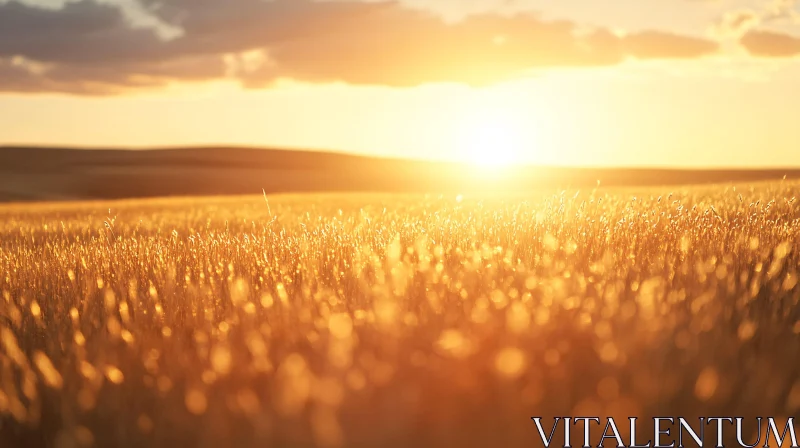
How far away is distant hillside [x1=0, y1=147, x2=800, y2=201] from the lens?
41.0 metres

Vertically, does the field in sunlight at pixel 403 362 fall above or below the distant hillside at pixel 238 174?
below

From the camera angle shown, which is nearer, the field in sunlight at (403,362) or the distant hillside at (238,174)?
the field in sunlight at (403,362)

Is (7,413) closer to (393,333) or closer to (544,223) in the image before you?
(393,333)

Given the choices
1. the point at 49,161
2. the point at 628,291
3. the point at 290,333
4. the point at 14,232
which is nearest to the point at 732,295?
the point at 628,291

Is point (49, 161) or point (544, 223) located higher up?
point (49, 161)

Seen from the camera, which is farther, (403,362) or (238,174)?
(238,174)

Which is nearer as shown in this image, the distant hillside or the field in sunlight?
the field in sunlight

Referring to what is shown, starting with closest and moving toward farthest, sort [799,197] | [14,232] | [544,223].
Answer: [544,223] → [799,197] → [14,232]

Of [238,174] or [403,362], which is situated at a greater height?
[238,174]

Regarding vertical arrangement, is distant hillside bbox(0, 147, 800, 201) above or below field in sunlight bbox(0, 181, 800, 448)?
above

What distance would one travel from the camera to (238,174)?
47219 mm

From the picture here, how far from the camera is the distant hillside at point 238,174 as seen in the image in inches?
1613

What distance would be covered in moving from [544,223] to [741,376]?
140 inches

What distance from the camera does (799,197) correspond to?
354 inches
